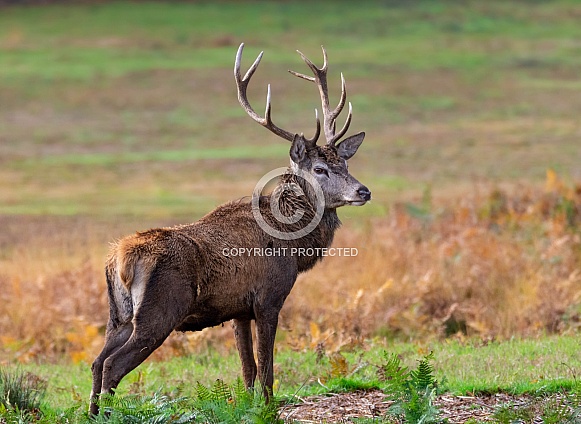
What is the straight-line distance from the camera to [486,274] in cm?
1380

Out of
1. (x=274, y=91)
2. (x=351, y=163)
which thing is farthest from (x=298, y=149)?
(x=274, y=91)

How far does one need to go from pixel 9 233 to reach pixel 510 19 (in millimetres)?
40703

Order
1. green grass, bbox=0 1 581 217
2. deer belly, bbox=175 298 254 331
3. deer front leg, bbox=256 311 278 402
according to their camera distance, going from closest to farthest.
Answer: deer belly, bbox=175 298 254 331, deer front leg, bbox=256 311 278 402, green grass, bbox=0 1 581 217

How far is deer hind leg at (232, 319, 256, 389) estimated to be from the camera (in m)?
8.77

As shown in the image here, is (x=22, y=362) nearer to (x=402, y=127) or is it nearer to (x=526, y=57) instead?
(x=402, y=127)

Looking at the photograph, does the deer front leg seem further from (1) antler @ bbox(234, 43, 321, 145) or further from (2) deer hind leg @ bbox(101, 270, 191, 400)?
(1) antler @ bbox(234, 43, 321, 145)

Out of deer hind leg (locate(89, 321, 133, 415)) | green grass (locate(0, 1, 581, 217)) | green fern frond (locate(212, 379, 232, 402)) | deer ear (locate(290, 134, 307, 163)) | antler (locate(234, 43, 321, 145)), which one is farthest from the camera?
green grass (locate(0, 1, 581, 217))

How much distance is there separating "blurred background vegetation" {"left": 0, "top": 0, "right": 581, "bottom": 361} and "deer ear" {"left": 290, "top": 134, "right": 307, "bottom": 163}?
2407 mm

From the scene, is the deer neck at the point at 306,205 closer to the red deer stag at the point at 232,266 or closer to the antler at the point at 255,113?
the red deer stag at the point at 232,266

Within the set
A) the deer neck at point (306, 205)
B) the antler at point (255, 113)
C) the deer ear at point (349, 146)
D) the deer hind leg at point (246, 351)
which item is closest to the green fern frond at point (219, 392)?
the deer hind leg at point (246, 351)
